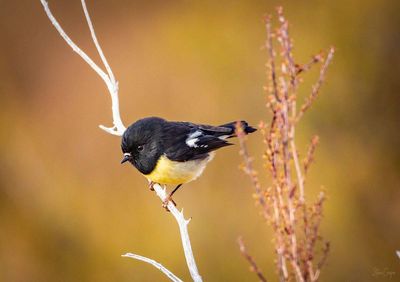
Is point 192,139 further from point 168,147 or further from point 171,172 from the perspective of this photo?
Answer: point 171,172

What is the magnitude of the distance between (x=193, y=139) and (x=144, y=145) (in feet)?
1.42

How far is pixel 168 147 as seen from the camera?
3881 millimetres

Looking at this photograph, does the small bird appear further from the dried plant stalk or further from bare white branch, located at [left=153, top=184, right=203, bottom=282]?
the dried plant stalk

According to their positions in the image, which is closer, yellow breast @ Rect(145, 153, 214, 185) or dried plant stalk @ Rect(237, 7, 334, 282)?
dried plant stalk @ Rect(237, 7, 334, 282)

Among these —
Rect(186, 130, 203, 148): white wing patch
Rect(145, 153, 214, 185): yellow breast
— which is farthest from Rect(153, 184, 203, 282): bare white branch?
Rect(186, 130, 203, 148): white wing patch

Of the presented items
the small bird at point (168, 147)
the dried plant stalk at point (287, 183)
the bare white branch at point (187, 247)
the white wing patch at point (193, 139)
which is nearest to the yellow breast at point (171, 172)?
the small bird at point (168, 147)

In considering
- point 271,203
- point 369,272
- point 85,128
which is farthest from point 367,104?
point 271,203

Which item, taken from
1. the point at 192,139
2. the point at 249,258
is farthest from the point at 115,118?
the point at 249,258

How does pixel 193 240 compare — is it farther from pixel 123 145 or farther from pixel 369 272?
pixel 123 145

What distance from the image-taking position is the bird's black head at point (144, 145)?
145 inches

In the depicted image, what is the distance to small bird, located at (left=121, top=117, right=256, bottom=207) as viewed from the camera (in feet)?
12.3

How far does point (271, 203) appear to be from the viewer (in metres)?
1.82

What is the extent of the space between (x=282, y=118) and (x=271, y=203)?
9.8 inches

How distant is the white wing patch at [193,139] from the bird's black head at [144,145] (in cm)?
25
